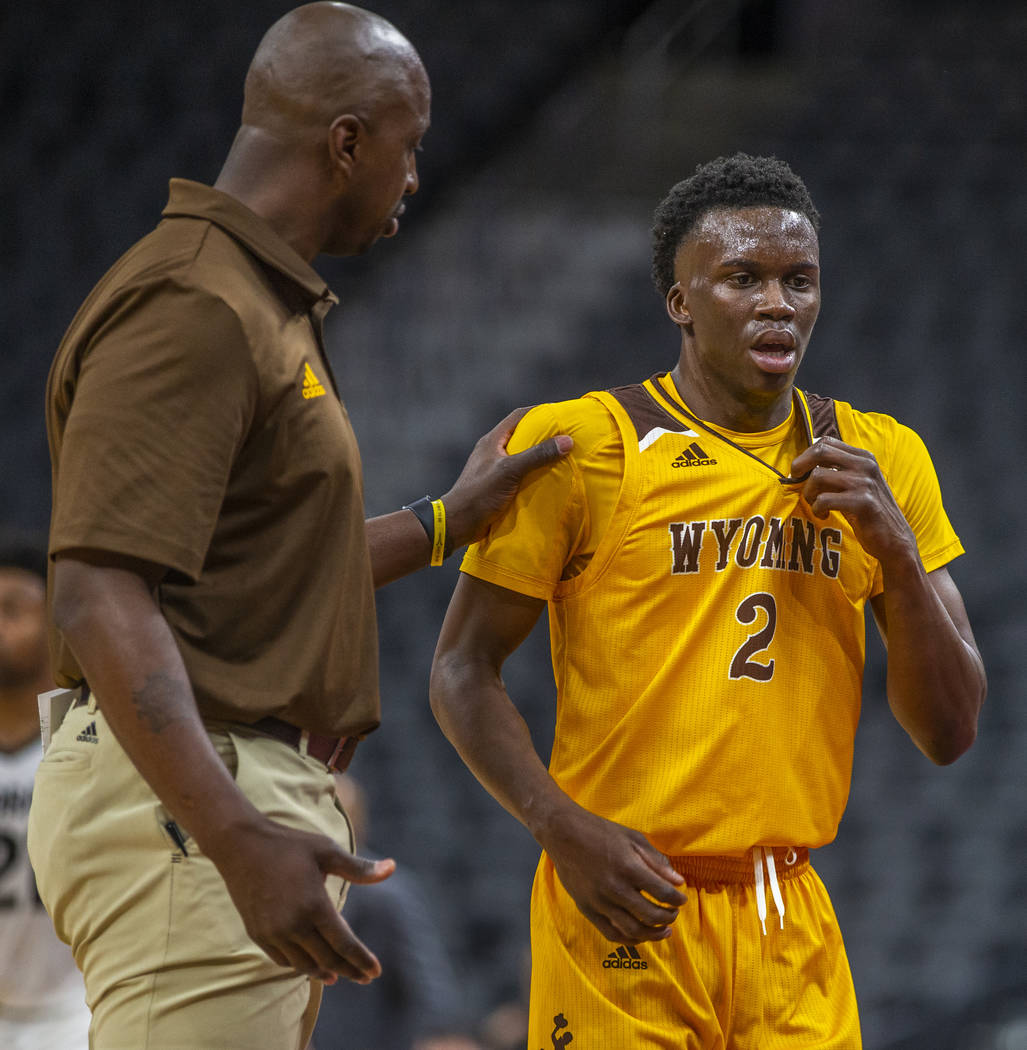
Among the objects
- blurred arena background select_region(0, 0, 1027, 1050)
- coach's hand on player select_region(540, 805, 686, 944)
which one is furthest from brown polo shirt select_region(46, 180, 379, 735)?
blurred arena background select_region(0, 0, 1027, 1050)

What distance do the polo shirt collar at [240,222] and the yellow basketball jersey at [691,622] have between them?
27.1 inches

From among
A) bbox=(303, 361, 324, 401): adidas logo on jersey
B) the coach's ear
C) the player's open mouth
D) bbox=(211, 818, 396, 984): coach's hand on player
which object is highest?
the coach's ear

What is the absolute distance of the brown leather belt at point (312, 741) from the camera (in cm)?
146

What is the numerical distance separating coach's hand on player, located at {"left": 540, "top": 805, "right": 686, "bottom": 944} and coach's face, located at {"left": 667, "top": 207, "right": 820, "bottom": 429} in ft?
2.21

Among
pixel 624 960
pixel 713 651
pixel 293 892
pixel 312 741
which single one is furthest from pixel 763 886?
pixel 293 892

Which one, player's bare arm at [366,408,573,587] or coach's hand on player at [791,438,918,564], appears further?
player's bare arm at [366,408,573,587]

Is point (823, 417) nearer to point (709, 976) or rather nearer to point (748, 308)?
point (748, 308)

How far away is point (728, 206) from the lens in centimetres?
219

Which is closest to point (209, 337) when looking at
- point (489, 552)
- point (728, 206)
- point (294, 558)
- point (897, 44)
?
point (294, 558)

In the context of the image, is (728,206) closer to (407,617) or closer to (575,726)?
(575,726)

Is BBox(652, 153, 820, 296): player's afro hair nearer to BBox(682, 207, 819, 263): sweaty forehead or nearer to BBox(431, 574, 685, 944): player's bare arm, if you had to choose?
BBox(682, 207, 819, 263): sweaty forehead

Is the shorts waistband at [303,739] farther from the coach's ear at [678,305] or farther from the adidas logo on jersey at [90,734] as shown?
the coach's ear at [678,305]

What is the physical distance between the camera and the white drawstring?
1.98 meters

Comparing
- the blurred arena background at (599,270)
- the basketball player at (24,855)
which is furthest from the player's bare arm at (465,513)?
the blurred arena background at (599,270)
